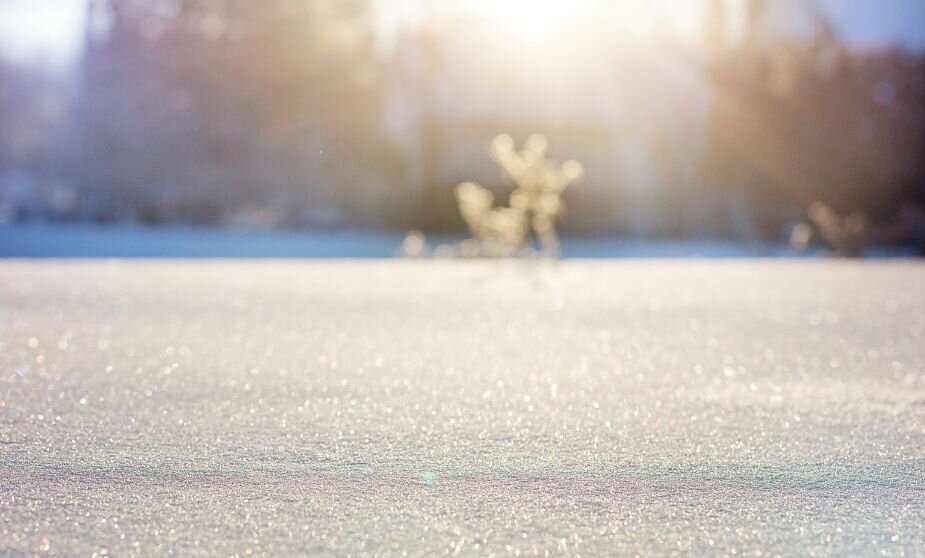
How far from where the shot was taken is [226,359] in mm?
4531

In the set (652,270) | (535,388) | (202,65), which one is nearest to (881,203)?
(652,270)

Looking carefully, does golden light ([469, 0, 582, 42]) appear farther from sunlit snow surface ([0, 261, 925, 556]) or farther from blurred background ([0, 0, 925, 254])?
sunlit snow surface ([0, 261, 925, 556])

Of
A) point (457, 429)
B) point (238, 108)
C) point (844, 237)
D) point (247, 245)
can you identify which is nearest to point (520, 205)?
point (247, 245)

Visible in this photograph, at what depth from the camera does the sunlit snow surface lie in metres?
2.20

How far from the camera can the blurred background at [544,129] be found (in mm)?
17141

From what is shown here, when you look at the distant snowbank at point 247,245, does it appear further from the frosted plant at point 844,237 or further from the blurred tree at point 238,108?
the blurred tree at point 238,108

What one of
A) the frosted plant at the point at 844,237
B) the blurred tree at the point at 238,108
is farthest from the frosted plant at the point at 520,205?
the blurred tree at the point at 238,108

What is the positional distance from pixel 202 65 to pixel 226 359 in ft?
52.0

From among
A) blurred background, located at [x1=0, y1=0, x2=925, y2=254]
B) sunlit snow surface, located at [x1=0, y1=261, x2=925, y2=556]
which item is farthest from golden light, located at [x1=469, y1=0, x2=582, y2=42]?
sunlit snow surface, located at [x1=0, y1=261, x2=925, y2=556]

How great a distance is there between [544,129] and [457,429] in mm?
14872

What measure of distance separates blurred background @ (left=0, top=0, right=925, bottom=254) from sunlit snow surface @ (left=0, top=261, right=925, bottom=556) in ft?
34.7

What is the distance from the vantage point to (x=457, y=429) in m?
3.19

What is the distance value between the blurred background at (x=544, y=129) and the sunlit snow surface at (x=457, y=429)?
34.7 feet

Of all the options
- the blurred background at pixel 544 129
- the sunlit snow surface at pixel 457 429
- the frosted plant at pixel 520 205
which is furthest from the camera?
the blurred background at pixel 544 129
